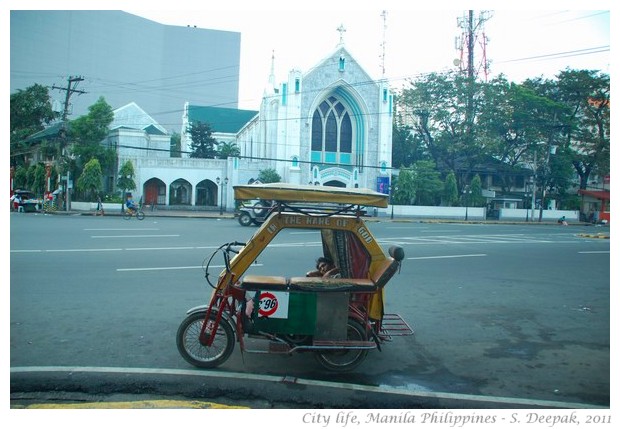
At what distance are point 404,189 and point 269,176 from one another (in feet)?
38.6

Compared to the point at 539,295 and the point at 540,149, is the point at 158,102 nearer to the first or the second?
the point at 540,149

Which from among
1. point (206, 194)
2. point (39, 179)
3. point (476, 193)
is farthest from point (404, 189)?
point (39, 179)

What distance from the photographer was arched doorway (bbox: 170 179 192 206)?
135ft

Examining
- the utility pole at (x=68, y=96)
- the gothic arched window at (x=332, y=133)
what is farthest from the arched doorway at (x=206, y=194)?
the utility pole at (x=68, y=96)

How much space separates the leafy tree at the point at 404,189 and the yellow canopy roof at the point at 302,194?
36.3 metres

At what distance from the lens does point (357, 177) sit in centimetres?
4147

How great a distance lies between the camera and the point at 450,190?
42.7 meters

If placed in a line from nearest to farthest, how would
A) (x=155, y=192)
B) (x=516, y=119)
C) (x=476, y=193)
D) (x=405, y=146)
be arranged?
1. (x=155, y=192)
2. (x=516, y=119)
3. (x=476, y=193)
4. (x=405, y=146)

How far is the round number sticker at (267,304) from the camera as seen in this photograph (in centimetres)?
485

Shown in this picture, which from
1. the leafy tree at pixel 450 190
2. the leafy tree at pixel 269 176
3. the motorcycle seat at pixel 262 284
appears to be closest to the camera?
the motorcycle seat at pixel 262 284

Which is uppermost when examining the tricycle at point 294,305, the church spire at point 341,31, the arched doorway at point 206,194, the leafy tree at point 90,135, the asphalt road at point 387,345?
the church spire at point 341,31

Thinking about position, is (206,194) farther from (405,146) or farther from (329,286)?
(329,286)

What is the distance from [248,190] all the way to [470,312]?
15.6 feet

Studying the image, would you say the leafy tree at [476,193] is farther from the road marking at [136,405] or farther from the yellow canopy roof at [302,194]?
the road marking at [136,405]
